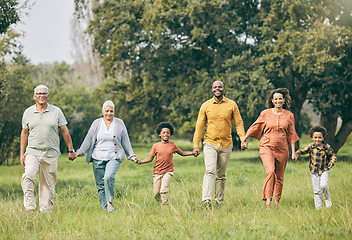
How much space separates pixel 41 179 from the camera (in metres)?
8.05

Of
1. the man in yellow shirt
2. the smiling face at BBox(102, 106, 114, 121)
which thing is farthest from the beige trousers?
the smiling face at BBox(102, 106, 114, 121)

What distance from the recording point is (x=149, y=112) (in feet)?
81.7

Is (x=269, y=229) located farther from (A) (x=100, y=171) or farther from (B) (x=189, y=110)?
(B) (x=189, y=110)

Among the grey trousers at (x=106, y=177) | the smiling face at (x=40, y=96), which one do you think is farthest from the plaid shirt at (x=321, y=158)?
the smiling face at (x=40, y=96)

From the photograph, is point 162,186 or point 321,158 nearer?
point 321,158

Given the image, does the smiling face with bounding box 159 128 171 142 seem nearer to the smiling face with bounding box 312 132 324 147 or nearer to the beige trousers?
the beige trousers

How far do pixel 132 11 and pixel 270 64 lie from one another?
6.82m

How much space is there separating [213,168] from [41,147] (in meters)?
2.98

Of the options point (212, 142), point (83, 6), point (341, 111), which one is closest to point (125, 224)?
point (212, 142)

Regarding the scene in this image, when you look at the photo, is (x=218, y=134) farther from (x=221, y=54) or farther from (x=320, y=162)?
(x=221, y=54)

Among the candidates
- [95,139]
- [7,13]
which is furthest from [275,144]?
[7,13]

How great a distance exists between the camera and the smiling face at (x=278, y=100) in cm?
793

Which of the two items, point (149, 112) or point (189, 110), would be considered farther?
point (149, 112)

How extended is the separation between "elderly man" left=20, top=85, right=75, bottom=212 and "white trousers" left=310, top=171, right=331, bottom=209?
167 inches
